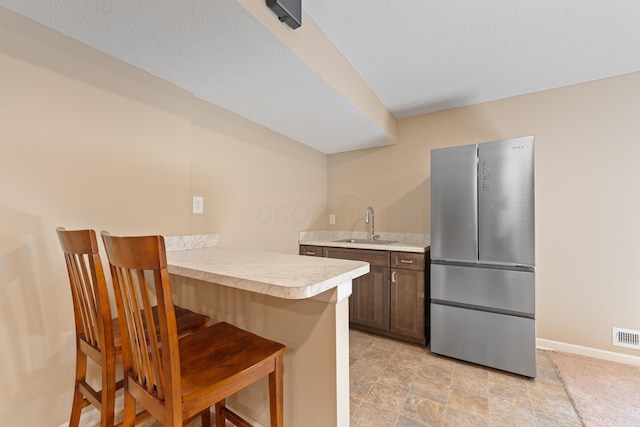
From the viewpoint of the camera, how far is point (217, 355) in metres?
1.07

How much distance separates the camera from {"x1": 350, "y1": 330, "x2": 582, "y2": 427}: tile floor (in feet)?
5.09

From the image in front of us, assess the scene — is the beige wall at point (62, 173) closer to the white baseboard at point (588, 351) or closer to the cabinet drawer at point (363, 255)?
the cabinet drawer at point (363, 255)

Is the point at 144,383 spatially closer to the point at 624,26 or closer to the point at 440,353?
the point at 440,353

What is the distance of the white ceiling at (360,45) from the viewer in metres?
1.25

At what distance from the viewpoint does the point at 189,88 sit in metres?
1.89

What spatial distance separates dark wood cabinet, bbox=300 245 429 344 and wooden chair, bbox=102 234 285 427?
1.65 metres

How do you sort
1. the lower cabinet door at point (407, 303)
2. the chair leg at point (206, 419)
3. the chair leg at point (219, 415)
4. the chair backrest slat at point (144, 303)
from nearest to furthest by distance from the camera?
the chair backrest slat at point (144, 303), the chair leg at point (219, 415), the chair leg at point (206, 419), the lower cabinet door at point (407, 303)

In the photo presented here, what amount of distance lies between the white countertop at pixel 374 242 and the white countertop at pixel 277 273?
1341mm

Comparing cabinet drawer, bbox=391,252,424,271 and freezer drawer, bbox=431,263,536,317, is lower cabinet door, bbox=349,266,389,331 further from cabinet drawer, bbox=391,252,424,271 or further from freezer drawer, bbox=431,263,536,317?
freezer drawer, bbox=431,263,536,317

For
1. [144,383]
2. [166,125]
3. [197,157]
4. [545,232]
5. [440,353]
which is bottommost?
[440,353]

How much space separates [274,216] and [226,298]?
1.31 m

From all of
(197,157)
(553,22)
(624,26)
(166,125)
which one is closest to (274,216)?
(197,157)

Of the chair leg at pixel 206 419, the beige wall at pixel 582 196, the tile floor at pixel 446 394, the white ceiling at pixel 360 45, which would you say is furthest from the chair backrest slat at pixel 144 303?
the beige wall at pixel 582 196

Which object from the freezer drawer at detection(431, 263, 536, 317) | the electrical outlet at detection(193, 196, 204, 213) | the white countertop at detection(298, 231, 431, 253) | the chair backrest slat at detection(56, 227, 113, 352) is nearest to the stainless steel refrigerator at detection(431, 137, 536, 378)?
the freezer drawer at detection(431, 263, 536, 317)
